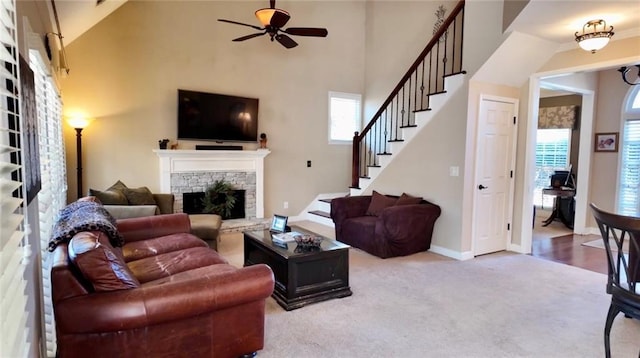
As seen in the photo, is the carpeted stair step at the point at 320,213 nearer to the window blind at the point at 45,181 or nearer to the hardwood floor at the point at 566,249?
the hardwood floor at the point at 566,249

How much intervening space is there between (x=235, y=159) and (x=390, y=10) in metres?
3.98

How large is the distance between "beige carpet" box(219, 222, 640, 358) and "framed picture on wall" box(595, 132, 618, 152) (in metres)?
2.96

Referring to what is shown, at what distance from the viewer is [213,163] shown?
19.4 ft

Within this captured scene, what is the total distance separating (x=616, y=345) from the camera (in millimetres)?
2566

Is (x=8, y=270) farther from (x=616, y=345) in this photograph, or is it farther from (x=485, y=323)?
(x=616, y=345)

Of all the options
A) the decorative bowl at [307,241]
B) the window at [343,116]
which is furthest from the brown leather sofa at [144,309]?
the window at [343,116]

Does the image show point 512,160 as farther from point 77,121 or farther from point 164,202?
point 77,121

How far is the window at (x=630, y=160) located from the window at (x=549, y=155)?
134 cm

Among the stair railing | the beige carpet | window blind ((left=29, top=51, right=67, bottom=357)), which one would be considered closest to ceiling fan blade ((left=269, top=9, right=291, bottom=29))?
window blind ((left=29, top=51, right=67, bottom=357))

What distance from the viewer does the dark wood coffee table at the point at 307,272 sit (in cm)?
310

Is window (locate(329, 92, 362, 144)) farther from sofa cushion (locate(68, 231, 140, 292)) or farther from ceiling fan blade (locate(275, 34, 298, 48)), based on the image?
sofa cushion (locate(68, 231, 140, 292))

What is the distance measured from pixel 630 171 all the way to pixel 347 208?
4.70m

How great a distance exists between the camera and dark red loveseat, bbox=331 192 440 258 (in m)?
4.48

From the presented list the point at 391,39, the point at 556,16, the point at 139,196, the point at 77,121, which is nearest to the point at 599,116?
the point at 556,16
